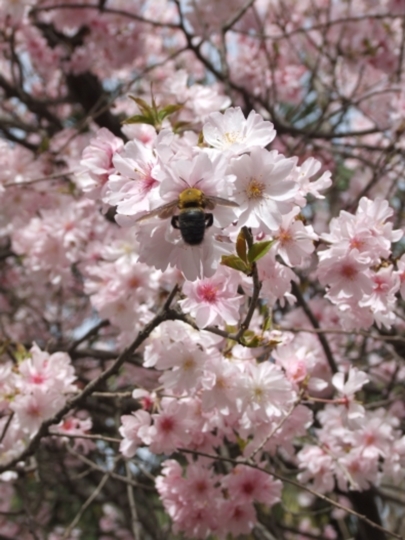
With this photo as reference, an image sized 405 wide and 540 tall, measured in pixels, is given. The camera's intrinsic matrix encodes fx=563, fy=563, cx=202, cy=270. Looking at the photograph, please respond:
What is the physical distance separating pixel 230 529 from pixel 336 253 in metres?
1.10

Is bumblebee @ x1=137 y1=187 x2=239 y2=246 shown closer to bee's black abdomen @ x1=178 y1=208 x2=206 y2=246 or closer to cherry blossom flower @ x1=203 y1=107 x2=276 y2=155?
bee's black abdomen @ x1=178 y1=208 x2=206 y2=246

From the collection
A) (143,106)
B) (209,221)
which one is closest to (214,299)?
(209,221)

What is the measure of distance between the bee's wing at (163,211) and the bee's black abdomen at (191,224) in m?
0.04

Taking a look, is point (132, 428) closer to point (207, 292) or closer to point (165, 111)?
point (207, 292)

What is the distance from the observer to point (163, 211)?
101 centimetres

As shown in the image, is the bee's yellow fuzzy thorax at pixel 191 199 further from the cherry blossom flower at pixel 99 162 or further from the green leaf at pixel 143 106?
the green leaf at pixel 143 106

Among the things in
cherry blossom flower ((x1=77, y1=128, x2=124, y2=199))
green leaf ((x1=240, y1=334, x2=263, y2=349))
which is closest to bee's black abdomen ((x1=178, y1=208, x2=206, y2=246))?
green leaf ((x1=240, y1=334, x2=263, y2=349))

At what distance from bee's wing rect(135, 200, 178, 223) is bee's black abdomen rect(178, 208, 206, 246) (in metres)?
A: 0.04

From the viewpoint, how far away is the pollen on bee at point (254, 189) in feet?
3.48

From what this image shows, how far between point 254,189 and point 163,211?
0.59 feet

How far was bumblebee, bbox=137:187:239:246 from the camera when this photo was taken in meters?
0.97

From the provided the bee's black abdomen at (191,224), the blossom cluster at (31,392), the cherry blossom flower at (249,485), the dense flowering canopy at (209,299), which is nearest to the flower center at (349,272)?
Answer: the dense flowering canopy at (209,299)

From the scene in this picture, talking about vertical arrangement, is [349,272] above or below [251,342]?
above

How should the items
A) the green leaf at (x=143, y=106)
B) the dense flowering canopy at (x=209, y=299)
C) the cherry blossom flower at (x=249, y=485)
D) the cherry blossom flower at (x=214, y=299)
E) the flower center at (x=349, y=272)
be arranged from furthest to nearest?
1. the cherry blossom flower at (x=249, y=485)
2. the green leaf at (x=143, y=106)
3. the flower center at (x=349, y=272)
4. the cherry blossom flower at (x=214, y=299)
5. the dense flowering canopy at (x=209, y=299)
